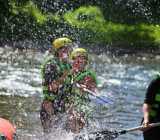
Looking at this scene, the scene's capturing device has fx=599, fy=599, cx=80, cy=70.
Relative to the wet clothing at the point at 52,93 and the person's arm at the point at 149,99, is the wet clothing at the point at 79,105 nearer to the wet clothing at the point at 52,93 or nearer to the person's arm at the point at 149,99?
the wet clothing at the point at 52,93

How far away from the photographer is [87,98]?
964 centimetres

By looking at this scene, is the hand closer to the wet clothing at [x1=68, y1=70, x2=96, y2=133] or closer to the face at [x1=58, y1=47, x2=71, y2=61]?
the wet clothing at [x1=68, y1=70, x2=96, y2=133]

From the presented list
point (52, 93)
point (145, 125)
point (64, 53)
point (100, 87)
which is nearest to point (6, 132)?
point (52, 93)

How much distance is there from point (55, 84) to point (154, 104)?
9.45 ft

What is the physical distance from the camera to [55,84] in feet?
30.6

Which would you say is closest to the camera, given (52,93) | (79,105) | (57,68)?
(52,93)

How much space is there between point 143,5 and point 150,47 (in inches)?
451

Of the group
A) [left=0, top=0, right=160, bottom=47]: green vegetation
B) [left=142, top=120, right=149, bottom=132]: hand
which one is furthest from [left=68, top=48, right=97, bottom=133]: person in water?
[left=0, top=0, right=160, bottom=47]: green vegetation

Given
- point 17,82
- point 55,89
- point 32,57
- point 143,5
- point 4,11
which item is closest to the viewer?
point 55,89

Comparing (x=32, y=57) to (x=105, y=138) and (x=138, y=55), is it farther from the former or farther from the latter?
(x=105, y=138)

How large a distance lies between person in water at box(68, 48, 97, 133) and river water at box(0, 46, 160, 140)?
299 mm

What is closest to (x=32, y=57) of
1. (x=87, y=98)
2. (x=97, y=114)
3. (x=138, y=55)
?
(x=138, y=55)

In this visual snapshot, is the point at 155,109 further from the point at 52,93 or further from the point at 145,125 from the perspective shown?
the point at 52,93

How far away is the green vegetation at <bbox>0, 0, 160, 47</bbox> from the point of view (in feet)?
121
